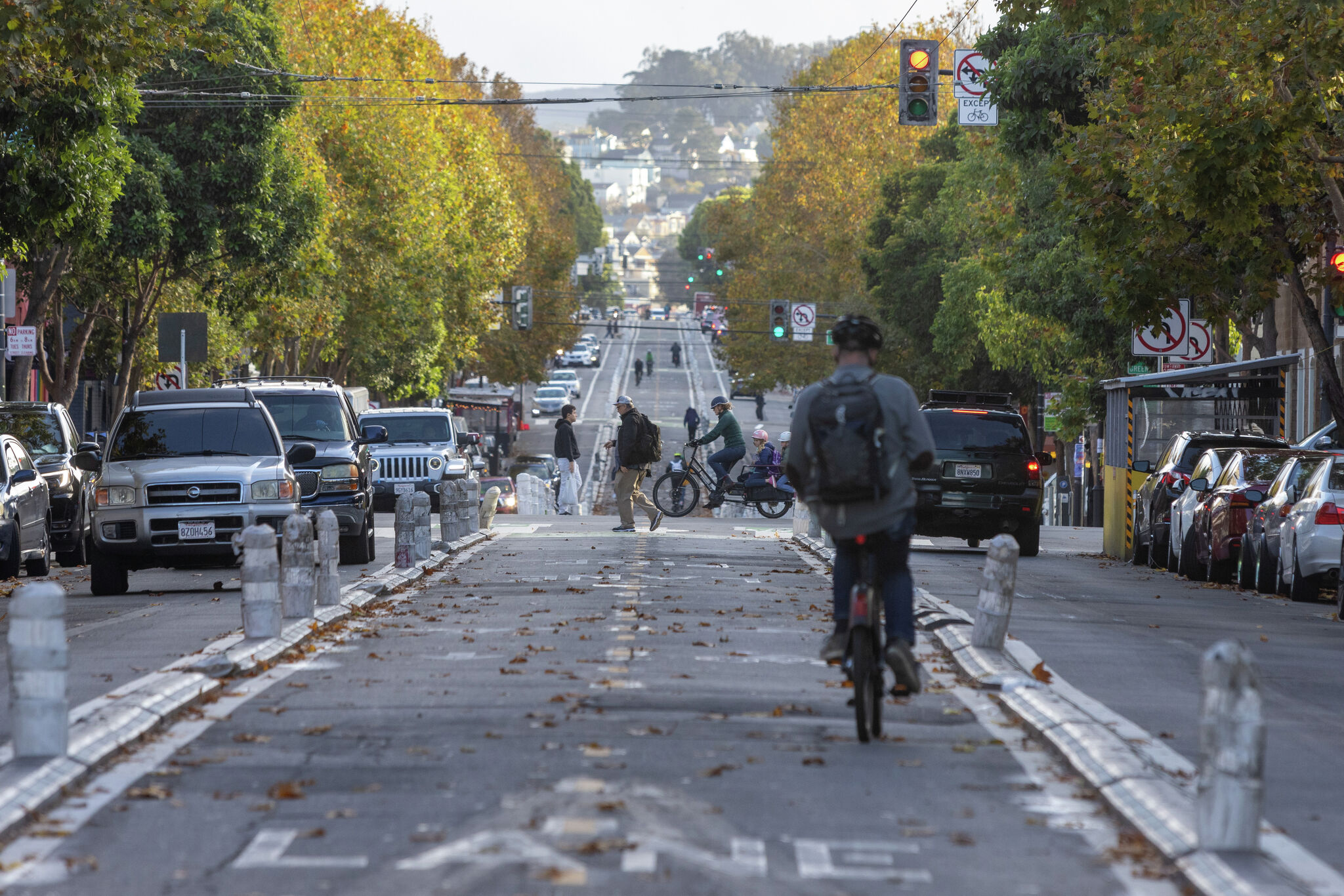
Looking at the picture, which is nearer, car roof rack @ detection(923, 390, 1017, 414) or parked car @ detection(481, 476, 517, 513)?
car roof rack @ detection(923, 390, 1017, 414)

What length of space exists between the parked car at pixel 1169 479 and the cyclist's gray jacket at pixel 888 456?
16.9 meters

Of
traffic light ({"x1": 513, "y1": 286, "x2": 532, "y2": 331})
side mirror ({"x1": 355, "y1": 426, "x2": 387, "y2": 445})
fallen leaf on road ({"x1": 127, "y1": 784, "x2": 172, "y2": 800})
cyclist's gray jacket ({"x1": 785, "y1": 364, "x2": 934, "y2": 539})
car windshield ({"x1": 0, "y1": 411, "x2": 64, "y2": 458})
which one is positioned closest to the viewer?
fallen leaf on road ({"x1": 127, "y1": 784, "x2": 172, "y2": 800})

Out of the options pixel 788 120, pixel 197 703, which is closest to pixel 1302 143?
pixel 197 703

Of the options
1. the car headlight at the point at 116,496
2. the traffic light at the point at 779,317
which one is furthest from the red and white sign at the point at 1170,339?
the traffic light at the point at 779,317

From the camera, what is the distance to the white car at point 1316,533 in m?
18.2

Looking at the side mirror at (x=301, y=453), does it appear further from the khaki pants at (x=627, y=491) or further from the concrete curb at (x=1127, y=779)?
the khaki pants at (x=627, y=491)

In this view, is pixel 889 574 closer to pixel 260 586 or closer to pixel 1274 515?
pixel 260 586

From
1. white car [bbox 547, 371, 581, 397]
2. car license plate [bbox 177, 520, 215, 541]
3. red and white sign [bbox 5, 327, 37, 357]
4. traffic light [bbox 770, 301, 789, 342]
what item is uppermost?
traffic light [bbox 770, 301, 789, 342]

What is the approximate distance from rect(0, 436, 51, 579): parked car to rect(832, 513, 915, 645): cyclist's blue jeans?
12716 mm

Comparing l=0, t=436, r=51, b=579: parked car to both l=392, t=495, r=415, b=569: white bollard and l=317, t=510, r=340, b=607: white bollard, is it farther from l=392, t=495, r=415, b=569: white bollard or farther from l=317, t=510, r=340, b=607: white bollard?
l=317, t=510, r=340, b=607: white bollard

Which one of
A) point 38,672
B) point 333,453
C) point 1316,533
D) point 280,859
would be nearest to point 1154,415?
point 1316,533

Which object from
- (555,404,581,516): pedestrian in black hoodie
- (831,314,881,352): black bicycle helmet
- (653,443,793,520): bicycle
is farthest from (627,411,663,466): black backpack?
(831,314,881,352): black bicycle helmet

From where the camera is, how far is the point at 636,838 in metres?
6.66

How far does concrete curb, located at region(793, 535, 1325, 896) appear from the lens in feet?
20.2
